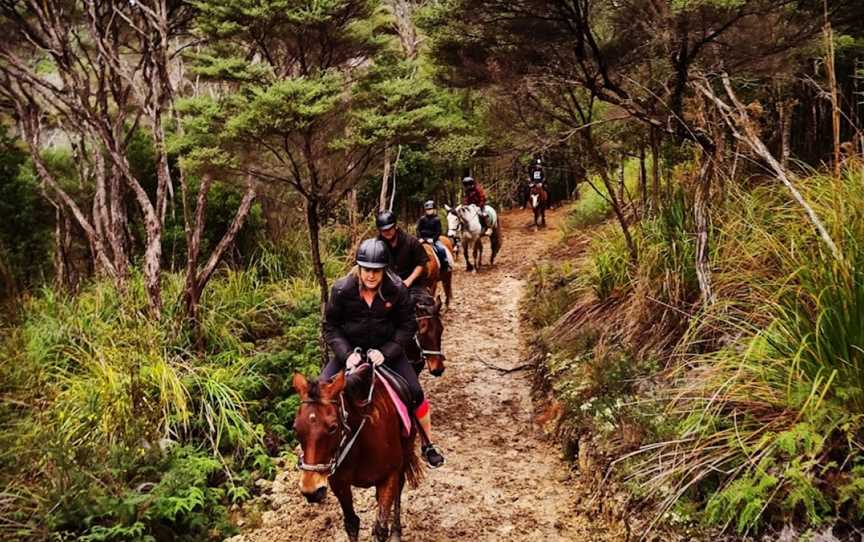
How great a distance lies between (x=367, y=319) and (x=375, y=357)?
15.8 inches

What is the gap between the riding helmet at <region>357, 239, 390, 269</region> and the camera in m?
4.44

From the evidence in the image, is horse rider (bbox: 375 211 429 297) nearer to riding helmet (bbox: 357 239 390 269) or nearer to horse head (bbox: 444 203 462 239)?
riding helmet (bbox: 357 239 390 269)

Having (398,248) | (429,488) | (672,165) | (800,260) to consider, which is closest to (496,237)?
(672,165)

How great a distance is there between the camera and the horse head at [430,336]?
23.2 ft

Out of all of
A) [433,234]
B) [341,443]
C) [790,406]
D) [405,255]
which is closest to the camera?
[790,406]

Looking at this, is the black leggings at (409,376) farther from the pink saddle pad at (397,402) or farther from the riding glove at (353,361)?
the riding glove at (353,361)

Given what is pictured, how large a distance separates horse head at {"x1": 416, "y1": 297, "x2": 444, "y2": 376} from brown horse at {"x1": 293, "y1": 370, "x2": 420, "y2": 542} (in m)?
2.13

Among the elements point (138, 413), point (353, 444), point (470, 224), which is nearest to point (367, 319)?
point (353, 444)

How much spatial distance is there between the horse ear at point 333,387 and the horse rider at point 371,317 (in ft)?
2.19

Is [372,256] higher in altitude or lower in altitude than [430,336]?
higher

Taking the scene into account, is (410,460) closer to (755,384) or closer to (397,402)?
(397,402)

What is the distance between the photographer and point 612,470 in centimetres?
502

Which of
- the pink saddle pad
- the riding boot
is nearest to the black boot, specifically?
the riding boot

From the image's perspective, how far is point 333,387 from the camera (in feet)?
12.2
